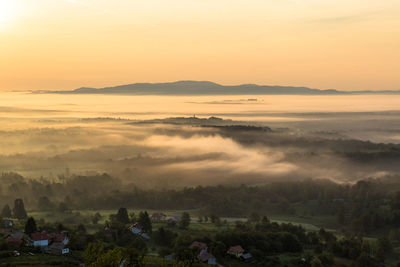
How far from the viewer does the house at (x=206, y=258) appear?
320ft

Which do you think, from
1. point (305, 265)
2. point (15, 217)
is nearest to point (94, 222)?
point (15, 217)

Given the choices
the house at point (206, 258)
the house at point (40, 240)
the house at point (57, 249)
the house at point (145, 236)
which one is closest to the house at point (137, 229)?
the house at point (145, 236)

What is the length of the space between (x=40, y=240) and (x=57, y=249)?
6786 millimetres

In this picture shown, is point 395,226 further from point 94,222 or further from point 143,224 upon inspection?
point 94,222

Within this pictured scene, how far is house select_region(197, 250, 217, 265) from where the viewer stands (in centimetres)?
9750

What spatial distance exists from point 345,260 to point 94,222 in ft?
294

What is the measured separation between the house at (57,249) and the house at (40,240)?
2.62 m

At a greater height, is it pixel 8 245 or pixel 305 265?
pixel 8 245

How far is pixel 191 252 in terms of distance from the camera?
92938 mm

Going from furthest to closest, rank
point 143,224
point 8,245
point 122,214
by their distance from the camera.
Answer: point 122,214, point 143,224, point 8,245

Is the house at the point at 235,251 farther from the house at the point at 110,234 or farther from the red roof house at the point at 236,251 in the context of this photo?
the house at the point at 110,234

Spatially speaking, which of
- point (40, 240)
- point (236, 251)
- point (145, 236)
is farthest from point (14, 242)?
point (236, 251)

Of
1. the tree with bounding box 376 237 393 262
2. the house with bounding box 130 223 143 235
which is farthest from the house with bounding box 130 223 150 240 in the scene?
the tree with bounding box 376 237 393 262

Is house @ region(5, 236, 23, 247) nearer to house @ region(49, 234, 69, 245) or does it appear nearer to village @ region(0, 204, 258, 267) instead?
village @ region(0, 204, 258, 267)
